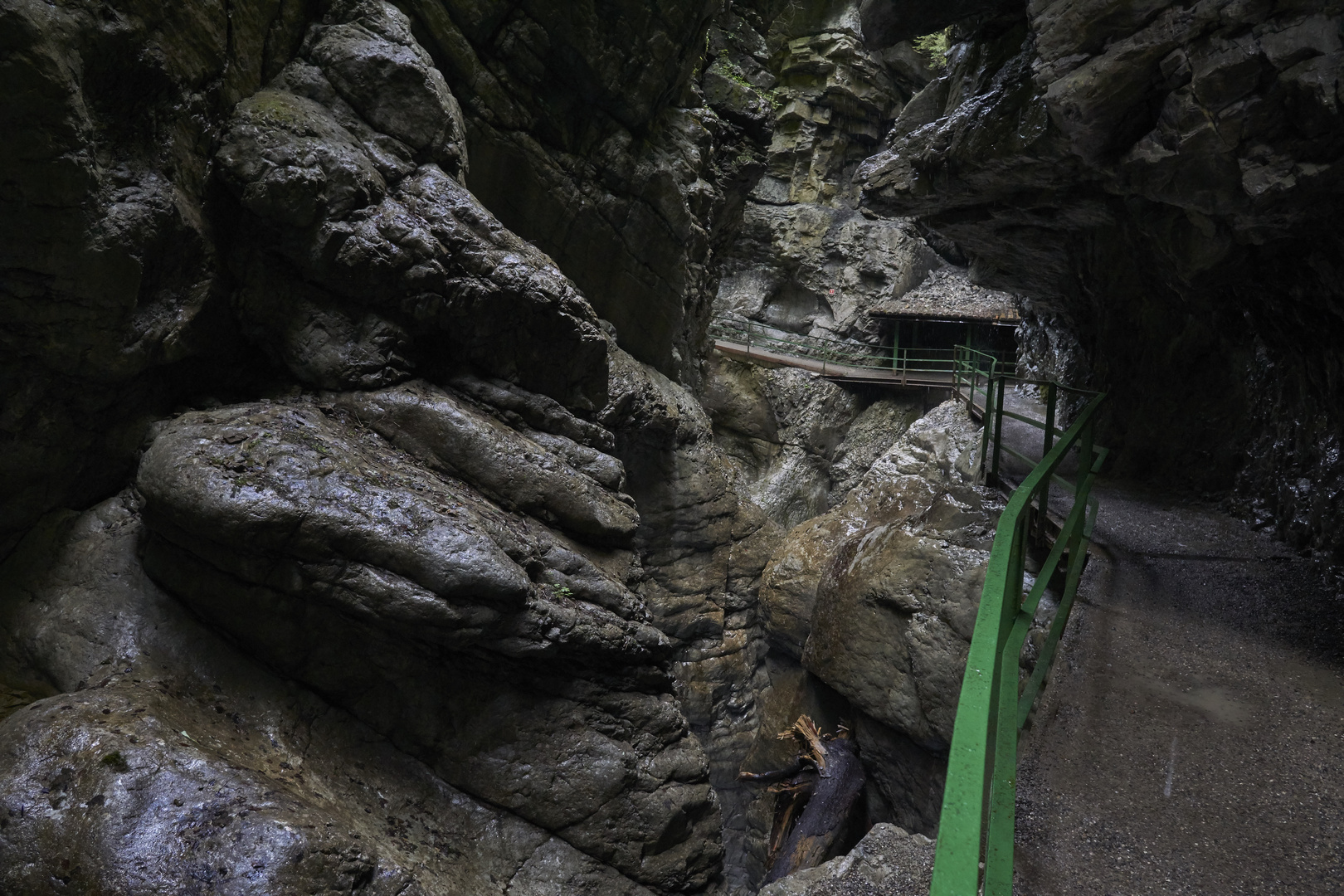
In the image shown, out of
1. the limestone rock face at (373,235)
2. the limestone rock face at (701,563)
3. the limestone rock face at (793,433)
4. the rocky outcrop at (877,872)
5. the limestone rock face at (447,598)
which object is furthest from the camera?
the limestone rock face at (793,433)

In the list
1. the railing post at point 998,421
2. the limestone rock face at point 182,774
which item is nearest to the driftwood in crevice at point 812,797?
the limestone rock face at point 182,774

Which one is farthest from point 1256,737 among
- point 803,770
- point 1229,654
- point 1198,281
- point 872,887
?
point 803,770

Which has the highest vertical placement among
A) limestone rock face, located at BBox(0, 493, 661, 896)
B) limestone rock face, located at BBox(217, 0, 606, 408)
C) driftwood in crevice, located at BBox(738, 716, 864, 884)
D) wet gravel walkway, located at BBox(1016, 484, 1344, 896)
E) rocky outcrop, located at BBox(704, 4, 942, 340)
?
rocky outcrop, located at BBox(704, 4, 942, 340)

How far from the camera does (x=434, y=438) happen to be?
5.36m

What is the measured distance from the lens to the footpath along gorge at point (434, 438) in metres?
3.82

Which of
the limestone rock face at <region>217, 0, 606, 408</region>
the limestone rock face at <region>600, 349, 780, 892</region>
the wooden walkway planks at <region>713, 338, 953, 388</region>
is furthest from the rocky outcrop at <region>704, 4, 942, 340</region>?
the limestone rock face at <region>217, 0, 606, 408</region>

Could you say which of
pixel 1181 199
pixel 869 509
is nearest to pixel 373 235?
pixel 1181 199

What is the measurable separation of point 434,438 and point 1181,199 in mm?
6011

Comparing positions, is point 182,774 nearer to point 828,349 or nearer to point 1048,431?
point 1048,431

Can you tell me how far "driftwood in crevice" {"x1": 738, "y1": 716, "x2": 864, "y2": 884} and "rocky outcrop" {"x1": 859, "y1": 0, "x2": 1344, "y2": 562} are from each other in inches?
183

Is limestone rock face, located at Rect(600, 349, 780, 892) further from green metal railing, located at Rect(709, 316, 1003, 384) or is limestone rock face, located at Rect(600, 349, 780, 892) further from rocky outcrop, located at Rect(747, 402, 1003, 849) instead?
green metal railing, located at Rect(709, 316, 1003, 384)

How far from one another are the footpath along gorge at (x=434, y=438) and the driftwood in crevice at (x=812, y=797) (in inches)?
2.3

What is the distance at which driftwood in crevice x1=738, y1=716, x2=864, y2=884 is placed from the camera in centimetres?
704

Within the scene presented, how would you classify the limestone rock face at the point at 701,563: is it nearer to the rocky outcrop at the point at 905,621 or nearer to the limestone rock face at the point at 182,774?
the rocky outcrop at the point at 905,621
